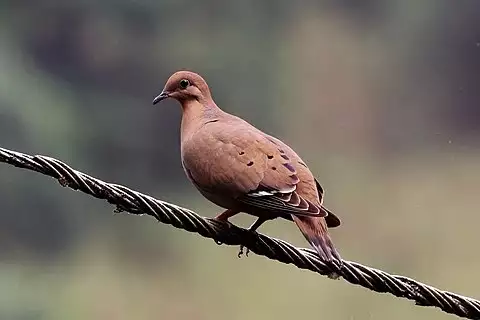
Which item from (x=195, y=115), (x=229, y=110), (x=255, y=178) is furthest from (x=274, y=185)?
(x=229, y=110)

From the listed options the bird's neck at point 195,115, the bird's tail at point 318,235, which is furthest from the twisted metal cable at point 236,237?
the bird's neck at point 195,115

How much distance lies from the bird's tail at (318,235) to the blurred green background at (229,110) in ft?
2.27

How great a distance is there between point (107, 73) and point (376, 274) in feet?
3.64

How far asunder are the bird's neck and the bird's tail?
244 mm

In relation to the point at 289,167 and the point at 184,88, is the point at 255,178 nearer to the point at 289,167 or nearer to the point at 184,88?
the point at 289,167

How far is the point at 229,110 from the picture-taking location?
1974mm

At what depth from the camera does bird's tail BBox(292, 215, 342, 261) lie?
1.09 meters

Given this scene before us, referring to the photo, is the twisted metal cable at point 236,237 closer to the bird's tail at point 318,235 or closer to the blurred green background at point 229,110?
the bird's tail at point 318,235

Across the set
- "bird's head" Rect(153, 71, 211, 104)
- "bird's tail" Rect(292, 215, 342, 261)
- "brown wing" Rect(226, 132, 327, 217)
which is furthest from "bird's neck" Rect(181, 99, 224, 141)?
"bird's tail" Rect(292, 215, 342, 261)

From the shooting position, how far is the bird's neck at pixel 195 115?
4.29 feet

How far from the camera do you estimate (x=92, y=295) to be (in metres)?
1.90

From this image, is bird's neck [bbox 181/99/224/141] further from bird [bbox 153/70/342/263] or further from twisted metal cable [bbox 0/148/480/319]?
twisted metal cable [bbox 0/148/480/319]

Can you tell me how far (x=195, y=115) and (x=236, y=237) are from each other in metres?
0.25

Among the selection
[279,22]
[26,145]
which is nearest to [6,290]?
[26,145]
